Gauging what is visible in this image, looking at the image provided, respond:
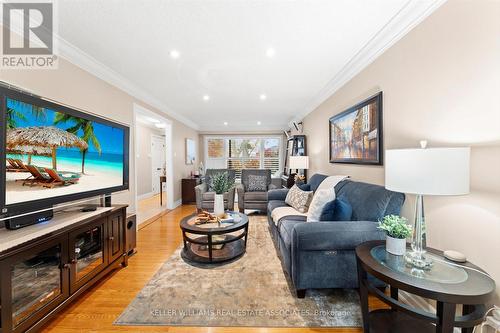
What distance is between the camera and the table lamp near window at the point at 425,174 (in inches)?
43.5

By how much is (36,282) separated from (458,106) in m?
3.26

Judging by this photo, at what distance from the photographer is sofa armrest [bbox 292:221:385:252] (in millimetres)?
1772

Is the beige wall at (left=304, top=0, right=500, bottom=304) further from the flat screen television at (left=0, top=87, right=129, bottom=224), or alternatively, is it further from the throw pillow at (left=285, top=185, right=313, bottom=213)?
the flat screen television at (left=0, top=87, right=129, bottom=224)

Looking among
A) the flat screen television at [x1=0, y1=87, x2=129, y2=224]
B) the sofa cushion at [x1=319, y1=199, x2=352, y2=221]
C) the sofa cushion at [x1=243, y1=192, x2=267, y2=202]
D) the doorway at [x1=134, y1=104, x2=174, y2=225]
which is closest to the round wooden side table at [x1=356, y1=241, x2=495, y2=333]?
the sofa cushion at [x1=319, y1=199, x2=352, y2=221]

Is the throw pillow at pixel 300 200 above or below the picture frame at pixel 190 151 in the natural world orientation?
below

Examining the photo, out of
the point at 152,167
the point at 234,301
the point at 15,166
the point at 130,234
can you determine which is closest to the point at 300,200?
the point at 234,301

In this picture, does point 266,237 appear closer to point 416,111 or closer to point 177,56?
point 416,111

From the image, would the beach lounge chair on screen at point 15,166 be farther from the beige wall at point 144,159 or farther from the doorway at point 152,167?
the beige wall at point 144,159

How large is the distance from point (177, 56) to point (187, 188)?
396cm

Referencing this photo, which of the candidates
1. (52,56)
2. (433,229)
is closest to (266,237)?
(433,229)

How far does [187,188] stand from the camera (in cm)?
577

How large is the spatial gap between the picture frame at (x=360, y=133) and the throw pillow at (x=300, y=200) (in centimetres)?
74

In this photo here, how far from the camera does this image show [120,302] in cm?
186

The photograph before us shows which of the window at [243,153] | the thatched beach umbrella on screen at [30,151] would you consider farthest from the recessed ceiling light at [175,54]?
the window at [243,153]
